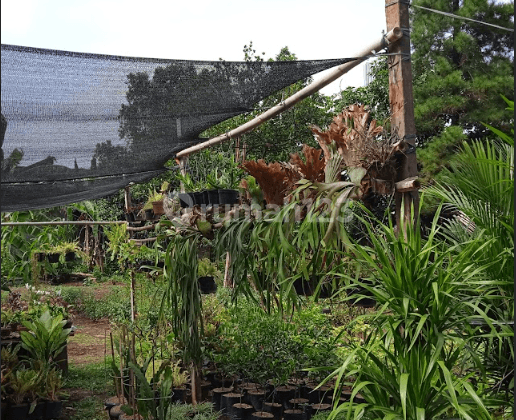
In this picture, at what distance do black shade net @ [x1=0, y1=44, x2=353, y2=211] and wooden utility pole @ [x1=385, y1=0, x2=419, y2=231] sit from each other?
0.29 m

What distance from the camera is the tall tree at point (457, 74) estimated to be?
7.70 meters

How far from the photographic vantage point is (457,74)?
7.90 meters

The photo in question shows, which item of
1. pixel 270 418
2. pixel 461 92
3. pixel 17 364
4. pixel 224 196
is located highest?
pixel 461 92

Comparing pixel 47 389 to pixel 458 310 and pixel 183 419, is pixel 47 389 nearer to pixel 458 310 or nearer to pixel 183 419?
pixel 183 419

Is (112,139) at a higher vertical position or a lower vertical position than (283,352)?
higher

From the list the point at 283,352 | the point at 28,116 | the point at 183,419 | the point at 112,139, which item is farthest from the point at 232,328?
the point at 28,116

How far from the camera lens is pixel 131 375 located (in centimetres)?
329

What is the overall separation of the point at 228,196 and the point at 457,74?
5.66 m

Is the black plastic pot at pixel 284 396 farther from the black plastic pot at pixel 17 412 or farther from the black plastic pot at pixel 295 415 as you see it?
the black plastic pot at pixel 17 412

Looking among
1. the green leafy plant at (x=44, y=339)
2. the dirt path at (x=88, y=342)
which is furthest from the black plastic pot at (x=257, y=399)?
the dirt path at (x=88, y=342)

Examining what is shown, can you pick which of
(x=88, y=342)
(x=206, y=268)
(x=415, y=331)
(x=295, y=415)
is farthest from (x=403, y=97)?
(x=88, y=342)

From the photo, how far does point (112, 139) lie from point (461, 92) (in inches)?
249

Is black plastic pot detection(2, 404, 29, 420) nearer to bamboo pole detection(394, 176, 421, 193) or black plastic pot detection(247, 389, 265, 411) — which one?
black plastic pot detection(247, 389, 265, 411)

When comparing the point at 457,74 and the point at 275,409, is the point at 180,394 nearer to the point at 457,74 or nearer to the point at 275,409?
the point at 275,409
